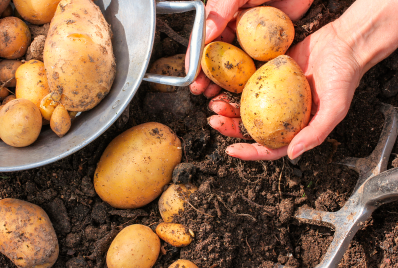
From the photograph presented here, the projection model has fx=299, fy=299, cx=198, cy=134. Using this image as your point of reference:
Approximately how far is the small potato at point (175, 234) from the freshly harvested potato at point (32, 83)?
39.4 inches

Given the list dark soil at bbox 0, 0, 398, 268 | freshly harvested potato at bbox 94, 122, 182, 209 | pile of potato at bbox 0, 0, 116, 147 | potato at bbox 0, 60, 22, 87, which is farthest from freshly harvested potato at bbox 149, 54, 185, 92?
potato at bbox 0, 60, 22, 87

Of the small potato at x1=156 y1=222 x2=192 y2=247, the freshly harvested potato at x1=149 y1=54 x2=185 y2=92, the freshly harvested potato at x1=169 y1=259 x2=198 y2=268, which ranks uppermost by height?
the freshly harvested potato at x1=149 y1=54 x2=185 y2=92

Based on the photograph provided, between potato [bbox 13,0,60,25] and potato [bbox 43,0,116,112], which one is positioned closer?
potato [bbox 43,0,116,112]

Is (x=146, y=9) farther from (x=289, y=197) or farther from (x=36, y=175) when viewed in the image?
(x=289, y=197)

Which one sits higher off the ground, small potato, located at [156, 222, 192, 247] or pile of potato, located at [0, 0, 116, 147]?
pile of potato, located at [0, 0, 116, 147]

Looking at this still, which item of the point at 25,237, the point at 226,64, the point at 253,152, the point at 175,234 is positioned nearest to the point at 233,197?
the point at 253,152

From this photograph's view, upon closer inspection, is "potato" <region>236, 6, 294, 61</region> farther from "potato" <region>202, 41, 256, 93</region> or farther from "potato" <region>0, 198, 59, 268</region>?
"potato" <region>0, 198, 59, 268</region>

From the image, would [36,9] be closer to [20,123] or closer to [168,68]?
[20,123]

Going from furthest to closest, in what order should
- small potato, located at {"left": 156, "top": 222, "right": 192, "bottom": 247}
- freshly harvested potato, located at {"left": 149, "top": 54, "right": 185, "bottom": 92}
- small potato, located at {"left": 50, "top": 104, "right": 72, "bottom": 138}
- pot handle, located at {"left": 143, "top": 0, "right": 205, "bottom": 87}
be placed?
freshly harvested potato, located at {"left": 149, "top": 54, "right": 185, "bottom": 92}
small potato, located at {"left": 156, "top": 222, "right": 192, "bottom": 247}
small potato, located at {"left": 50, "top": 104, "right": 72, "bottom": 138}
pot handle, located at {"left": 143, "top": 0, "right": 205, "bottom": 87}

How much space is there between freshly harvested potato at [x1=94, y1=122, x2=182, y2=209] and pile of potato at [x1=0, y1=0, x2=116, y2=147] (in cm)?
31

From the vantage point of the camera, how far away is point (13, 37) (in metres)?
1.74

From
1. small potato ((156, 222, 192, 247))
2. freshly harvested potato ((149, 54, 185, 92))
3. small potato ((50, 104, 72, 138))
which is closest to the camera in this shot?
small potato ((50, 104, 72, 138))

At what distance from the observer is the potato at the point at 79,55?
1493 millimetres

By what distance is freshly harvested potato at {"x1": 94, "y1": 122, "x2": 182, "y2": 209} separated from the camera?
5.77ft
